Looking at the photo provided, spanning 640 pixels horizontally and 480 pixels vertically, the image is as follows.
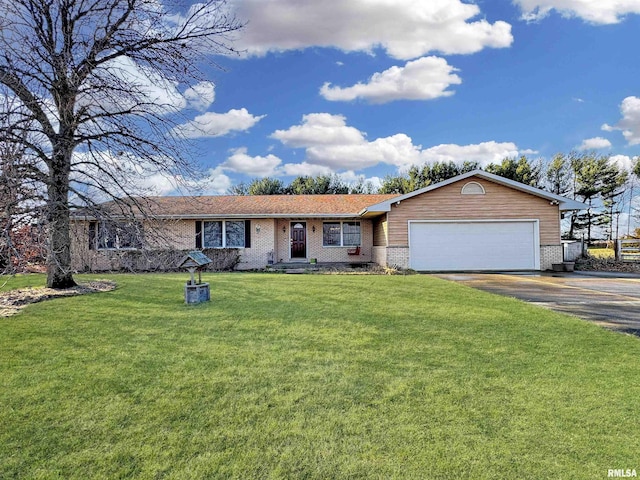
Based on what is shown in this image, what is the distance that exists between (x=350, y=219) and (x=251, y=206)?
5200mm

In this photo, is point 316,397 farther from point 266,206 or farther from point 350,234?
point 266,206

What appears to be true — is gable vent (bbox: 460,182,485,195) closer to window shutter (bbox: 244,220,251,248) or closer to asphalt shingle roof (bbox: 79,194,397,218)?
asphalt shingle roof (bbox: 79,194,397,218)

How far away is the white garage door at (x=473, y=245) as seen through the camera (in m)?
16.1

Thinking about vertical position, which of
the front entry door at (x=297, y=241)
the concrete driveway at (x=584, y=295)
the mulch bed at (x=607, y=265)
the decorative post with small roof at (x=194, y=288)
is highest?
the front entry door at (x=297, y=241)

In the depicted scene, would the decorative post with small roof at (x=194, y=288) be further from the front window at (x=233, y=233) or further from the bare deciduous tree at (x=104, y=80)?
the front window at (x=233, y=233)

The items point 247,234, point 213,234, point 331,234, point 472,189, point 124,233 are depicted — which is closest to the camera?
point 124,233

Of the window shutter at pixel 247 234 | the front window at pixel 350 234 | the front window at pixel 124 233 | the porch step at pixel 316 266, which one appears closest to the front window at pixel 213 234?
the window shutter at pixel 247 234

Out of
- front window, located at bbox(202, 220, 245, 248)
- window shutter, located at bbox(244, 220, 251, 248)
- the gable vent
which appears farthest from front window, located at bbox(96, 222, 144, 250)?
the gable vent

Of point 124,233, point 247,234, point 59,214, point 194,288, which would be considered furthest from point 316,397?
point 247,234

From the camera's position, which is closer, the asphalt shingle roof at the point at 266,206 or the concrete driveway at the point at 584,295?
the concrete driveway at the point at 584,295

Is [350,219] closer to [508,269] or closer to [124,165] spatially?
[508,269]

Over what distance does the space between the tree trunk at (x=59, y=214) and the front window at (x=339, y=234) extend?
37.8ft

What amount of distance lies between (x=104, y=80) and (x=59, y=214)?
324cm

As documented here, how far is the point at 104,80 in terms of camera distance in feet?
27.6
